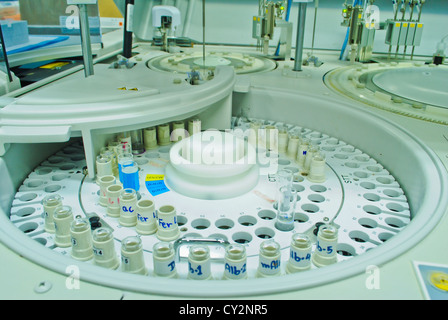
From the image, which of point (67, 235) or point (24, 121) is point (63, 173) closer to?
point (24, 121)

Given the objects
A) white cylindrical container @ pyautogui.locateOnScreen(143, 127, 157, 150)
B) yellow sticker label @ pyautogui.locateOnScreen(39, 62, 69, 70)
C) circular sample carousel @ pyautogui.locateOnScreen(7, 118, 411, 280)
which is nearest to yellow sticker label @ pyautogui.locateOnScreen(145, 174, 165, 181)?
circular sample carousel @ pyautogui.locateOnScreen(7, 118, 411, 280)

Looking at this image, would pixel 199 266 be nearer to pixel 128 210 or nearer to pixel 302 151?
pixel 128 210

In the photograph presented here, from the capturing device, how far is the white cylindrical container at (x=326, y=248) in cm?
91

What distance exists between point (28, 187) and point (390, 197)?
4.04 feet

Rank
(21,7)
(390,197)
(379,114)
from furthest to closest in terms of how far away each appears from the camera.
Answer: (21,7) < (379,114) < (390,197)

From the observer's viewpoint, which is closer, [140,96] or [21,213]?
[21,213]

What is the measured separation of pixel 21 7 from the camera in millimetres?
2855

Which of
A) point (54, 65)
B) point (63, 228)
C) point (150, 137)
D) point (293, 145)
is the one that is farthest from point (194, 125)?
point (54, 65)

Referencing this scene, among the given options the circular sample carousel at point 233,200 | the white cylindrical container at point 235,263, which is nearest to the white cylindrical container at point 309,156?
the circular sample carousel at point 233,200

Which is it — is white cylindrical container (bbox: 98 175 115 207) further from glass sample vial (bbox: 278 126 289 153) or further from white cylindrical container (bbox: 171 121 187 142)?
glass sample vial (bbox: 278 126 289 153)

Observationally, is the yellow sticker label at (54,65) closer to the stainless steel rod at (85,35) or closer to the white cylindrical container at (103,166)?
the stainless steel rod at (85,35)

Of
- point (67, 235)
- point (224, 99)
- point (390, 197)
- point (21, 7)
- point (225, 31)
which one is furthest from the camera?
point (225, 31)

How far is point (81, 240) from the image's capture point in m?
0.92
